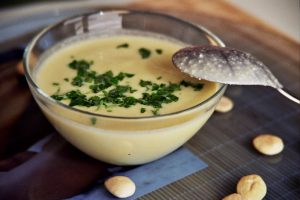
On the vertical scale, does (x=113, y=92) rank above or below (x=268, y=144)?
above

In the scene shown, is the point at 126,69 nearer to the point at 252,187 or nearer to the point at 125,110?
the point at 125,110

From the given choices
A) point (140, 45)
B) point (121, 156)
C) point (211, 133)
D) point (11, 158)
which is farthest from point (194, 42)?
point (11, 158)

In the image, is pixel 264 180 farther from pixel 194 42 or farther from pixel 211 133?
pixel 194 42

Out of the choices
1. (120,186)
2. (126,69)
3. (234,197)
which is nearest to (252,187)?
(234,197)

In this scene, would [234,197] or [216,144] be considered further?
[216,144]

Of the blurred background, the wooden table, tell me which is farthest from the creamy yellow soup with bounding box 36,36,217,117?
the blurred background

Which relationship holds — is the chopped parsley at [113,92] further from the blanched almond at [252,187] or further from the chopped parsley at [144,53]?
the blanched almond at [252,187]
